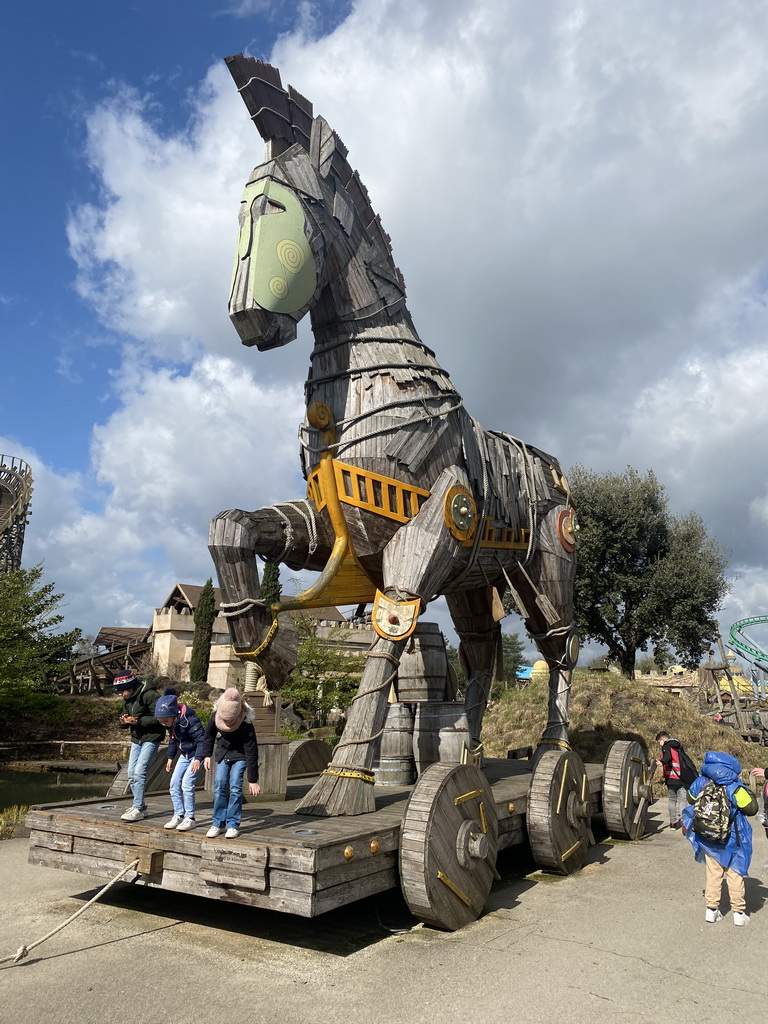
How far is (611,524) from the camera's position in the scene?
2194cm

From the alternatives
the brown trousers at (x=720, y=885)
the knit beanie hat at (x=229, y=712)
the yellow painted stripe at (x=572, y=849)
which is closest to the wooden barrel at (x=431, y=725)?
the yellow painted stripe at (x=572, y=849)

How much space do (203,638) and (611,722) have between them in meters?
22.4

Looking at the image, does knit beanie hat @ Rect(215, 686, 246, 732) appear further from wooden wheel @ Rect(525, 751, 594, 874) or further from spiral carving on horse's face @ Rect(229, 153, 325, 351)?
wooden wheel @ Rect(525, 751, 594, 874)

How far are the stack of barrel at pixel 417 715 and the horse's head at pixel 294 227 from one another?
131 inches

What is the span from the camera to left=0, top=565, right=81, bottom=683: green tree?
785 inches

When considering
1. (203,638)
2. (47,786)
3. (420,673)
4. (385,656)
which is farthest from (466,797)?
(203,638)

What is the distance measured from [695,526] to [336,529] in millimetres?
19390

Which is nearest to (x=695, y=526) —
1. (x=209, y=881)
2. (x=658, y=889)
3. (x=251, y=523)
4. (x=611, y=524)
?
(x=611, y=524)

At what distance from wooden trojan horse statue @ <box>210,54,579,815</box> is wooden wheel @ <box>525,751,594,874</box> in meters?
1.67

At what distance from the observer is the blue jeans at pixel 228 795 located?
4426 mm

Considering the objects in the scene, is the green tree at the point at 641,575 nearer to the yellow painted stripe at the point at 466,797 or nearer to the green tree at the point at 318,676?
the green tree at the point at 318,676

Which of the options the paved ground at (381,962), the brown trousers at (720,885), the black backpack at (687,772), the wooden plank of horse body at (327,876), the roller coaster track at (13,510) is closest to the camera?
the paved ground at (381,962)

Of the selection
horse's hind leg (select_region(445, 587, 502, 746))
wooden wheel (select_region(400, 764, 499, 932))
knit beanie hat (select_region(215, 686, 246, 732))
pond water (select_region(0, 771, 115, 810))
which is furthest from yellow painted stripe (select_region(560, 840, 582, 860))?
pond water (select_region(0, 771, 115, 810))

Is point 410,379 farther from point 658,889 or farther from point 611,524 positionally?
point 611,524
